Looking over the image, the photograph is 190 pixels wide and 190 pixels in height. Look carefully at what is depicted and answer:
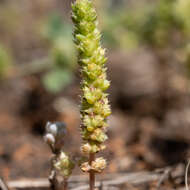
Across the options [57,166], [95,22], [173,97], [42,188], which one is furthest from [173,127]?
[95,22]

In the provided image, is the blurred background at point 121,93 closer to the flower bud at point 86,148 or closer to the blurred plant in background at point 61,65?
the blurred plant in background at point 61,65

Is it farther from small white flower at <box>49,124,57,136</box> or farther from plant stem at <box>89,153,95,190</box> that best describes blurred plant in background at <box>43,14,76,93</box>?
plant stem at <box>89,153,95,190</box>

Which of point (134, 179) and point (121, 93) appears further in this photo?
point (121, 93)

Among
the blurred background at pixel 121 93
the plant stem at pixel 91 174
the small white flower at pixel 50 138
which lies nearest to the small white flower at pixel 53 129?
the small white flower at pixel 50 138

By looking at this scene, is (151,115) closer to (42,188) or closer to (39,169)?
(39,169)

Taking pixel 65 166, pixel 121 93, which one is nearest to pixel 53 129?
pixel 65 166

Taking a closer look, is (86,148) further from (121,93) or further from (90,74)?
(121,93)
